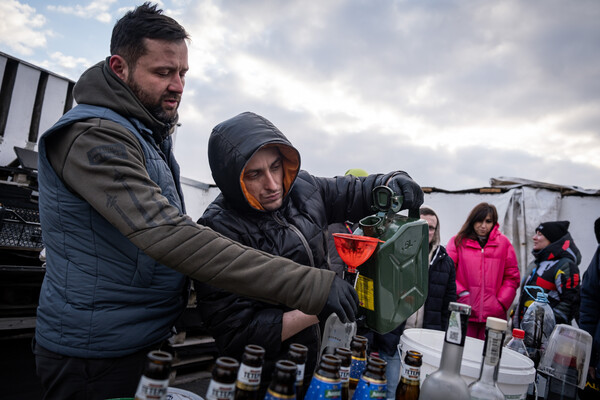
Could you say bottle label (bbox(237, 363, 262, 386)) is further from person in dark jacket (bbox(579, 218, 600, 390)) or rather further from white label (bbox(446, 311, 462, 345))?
person in dark jacket (bbox(579, 218, 600, 390))

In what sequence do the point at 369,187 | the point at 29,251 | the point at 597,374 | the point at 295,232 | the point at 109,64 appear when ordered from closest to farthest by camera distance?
the point at 109,64 → the point at 295,232 → the point at 369,187 → the point at 597,374 → the point at 29,251

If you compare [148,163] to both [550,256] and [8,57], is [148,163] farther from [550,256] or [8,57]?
[8,57]

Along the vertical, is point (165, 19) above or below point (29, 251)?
above

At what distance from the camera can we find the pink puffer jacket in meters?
3.48

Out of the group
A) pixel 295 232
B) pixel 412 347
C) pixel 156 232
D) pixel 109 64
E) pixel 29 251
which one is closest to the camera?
pixel 156 232

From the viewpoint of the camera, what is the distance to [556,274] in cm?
323

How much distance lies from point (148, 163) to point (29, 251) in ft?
7.91

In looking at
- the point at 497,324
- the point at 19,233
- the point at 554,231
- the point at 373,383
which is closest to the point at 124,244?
the point at 373,383

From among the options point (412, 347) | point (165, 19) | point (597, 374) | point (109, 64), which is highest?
point (165, 19)

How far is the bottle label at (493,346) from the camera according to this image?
3.19ft

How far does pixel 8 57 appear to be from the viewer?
20.8 feet

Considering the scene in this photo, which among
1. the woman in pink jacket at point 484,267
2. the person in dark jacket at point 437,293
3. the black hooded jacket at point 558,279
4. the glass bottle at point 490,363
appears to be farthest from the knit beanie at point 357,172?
the glass bottle at point 490,363

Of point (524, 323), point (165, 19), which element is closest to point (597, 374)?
point (524, 323)

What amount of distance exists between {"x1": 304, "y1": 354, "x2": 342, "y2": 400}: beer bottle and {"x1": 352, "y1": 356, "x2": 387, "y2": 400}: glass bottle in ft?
0.37
